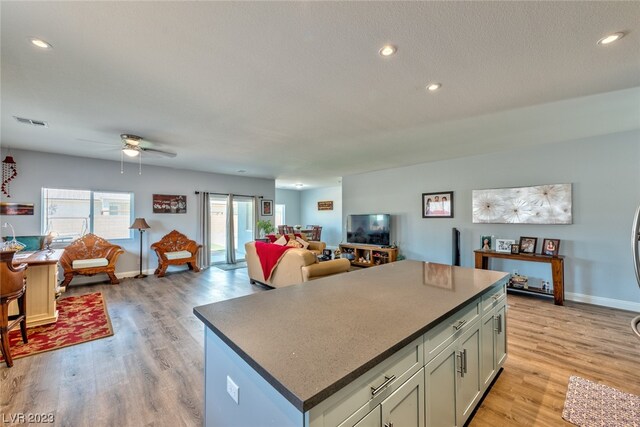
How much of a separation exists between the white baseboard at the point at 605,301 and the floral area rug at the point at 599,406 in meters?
2.62

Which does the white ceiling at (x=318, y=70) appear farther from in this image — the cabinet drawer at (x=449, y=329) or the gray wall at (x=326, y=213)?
the gray wall at (x=326, y=213)

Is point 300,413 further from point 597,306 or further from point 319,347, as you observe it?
point 597,306

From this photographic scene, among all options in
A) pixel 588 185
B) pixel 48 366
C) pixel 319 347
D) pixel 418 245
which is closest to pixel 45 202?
pixel 48 366

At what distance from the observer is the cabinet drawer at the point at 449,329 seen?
129 centimetres

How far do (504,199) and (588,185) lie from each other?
42.3 inches

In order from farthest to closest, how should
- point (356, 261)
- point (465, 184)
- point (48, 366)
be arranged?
1. point (356, 261)
2. point (465, 184)
3. point (48, 366)

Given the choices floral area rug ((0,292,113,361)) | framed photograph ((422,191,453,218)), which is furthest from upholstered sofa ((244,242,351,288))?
framed photograph ((422,191,453,218))

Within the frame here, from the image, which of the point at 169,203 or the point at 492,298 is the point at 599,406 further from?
the point at 169,203

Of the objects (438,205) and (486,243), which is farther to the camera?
(438,205)

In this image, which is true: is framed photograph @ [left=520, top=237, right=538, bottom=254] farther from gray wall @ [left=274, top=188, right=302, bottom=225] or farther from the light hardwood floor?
gray wall @ [left=274, top=188, right=302, bottom=225]

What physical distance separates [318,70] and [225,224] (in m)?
6.23

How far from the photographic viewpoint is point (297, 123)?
3.28 m

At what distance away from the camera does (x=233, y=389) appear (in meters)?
1.10

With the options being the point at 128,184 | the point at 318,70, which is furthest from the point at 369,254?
the point at 128,184
